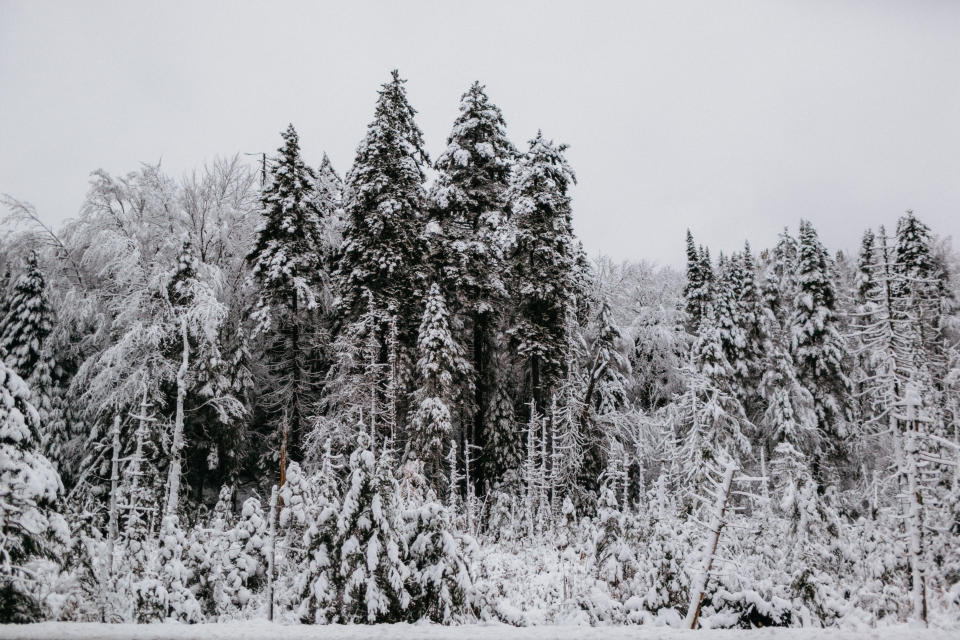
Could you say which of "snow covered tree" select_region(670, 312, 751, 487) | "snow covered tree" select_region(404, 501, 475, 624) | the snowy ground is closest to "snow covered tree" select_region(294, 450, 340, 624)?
"snow covered tree" select_region(404, 501, 475, 624)

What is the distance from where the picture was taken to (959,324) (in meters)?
30.0

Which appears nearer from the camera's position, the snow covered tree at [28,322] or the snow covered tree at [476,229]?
the snow covered tree at [28,322]

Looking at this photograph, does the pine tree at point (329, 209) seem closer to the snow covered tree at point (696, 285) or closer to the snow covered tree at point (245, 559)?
the snow covered tree at point (245, 559)

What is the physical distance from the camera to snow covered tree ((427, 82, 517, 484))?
23859mm

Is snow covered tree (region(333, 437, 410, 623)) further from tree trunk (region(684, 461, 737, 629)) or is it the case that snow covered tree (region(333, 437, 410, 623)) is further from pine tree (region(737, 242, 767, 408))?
pine tree (region(737, 242, 767, 408))

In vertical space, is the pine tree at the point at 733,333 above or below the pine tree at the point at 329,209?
below

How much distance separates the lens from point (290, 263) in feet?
71.5

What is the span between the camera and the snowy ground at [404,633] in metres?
4.48

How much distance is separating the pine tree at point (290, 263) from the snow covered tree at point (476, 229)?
17.1 feet

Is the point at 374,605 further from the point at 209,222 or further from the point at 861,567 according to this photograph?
the point at 209,222

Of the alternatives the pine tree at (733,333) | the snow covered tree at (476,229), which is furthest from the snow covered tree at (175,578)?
the pine tree at (733,333)

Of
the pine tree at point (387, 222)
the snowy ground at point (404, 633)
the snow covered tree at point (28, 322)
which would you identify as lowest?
the snowy ground at point (404, 633)

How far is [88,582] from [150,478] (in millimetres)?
13578

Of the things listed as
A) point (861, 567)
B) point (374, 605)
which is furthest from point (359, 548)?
point (861, 567)
